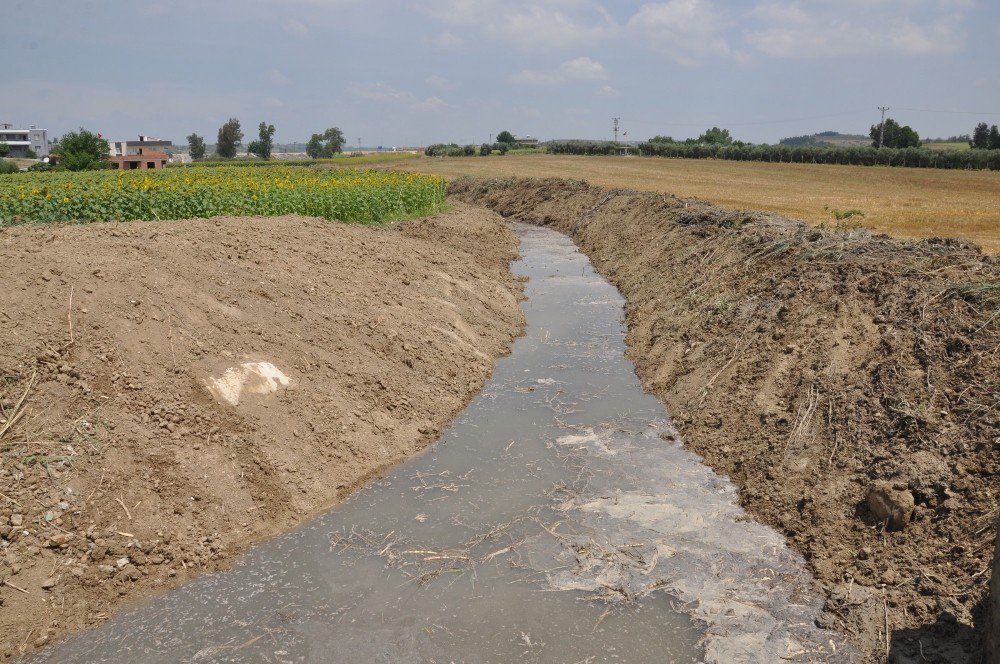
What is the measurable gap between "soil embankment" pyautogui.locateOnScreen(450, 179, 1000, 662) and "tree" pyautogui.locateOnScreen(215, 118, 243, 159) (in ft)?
358

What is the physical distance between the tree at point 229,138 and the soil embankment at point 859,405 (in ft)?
358

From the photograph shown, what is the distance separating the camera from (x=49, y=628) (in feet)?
18.6

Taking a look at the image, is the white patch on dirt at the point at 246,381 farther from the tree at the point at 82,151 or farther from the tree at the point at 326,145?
the tree at the point at 326,145

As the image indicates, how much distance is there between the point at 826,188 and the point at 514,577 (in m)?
37.7

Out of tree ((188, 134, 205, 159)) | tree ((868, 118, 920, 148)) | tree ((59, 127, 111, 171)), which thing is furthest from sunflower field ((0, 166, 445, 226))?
tree ((188, 134, 205, 159))

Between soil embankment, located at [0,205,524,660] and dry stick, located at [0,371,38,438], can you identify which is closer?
soil embankment, located at [0,205,524,660]

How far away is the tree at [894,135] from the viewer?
87250 mm

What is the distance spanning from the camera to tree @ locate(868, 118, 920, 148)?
3435 inches

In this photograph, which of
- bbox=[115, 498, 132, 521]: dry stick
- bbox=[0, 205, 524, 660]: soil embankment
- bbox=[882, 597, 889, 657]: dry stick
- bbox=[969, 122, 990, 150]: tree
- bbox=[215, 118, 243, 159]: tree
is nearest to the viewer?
bbox=[882, 597, 889, 657]: dry stick

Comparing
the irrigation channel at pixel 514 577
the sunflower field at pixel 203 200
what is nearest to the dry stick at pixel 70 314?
the irrigation channel at pixel 514 577

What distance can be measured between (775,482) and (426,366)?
18.0ft

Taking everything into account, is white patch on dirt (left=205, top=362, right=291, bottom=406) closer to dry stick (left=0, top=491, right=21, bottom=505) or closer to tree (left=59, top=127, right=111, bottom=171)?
dry stick (left=0, top=491, right=21, bottom=505)

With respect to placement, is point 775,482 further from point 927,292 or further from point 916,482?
point 927,292

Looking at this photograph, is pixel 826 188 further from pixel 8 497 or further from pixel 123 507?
pixel 8 497
